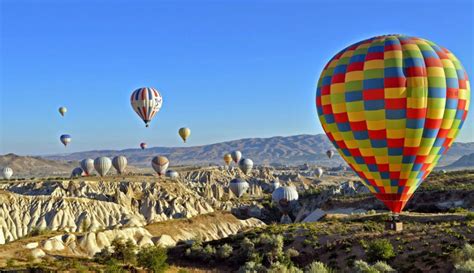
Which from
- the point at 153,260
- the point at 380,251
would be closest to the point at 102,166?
the point at 153,260

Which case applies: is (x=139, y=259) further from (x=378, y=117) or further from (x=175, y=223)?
(x=175, y=223)

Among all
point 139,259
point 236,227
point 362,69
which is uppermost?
point 362,69

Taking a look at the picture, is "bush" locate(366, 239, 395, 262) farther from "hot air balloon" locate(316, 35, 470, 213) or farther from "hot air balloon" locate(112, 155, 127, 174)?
"hot air balloon" locate(112, 155, 127, 174)

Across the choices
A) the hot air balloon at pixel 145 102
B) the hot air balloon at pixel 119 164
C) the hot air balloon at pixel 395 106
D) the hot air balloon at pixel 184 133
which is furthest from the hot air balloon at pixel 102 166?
the hot air balloon at pixel 395 106

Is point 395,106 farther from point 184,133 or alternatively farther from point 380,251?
point 184,133

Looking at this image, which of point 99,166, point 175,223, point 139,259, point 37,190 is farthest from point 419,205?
point 99,166
